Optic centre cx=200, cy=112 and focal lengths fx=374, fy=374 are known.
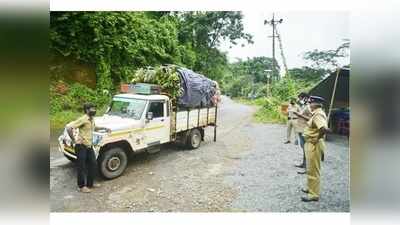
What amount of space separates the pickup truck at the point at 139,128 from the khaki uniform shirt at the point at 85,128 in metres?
0.04

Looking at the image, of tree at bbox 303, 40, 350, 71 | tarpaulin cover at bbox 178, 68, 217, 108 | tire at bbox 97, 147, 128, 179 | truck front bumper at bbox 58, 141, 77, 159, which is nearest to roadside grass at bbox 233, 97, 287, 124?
tarpaulin cover at bbox 178, 68, 217, 108

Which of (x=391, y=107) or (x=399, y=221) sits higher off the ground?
(x=391, y=107)

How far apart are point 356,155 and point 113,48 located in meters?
2.24

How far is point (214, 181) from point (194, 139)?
0.43 m

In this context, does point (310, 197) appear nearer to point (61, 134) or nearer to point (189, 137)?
point (189, 137)

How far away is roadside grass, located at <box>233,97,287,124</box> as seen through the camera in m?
3.34

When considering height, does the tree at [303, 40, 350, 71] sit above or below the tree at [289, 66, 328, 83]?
above

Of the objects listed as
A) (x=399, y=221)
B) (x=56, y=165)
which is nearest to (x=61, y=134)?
(x=56, y=165)

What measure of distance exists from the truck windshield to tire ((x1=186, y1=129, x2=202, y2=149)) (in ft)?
1.64

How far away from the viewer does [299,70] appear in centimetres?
328

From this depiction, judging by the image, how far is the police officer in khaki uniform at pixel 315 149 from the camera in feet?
10.6

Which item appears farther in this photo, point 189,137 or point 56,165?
point 189,137

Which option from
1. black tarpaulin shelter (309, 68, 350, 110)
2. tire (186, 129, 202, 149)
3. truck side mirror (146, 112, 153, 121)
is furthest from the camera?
tire (186, 129, 202, 149)

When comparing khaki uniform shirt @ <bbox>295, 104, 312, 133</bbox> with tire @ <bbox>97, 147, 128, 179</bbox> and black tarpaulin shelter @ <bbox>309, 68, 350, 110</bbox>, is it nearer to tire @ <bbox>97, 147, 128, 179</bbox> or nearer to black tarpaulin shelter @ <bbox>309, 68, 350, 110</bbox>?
black tarpaulin shelter @ <bbox>309, 68, 350, 110</bbox>
